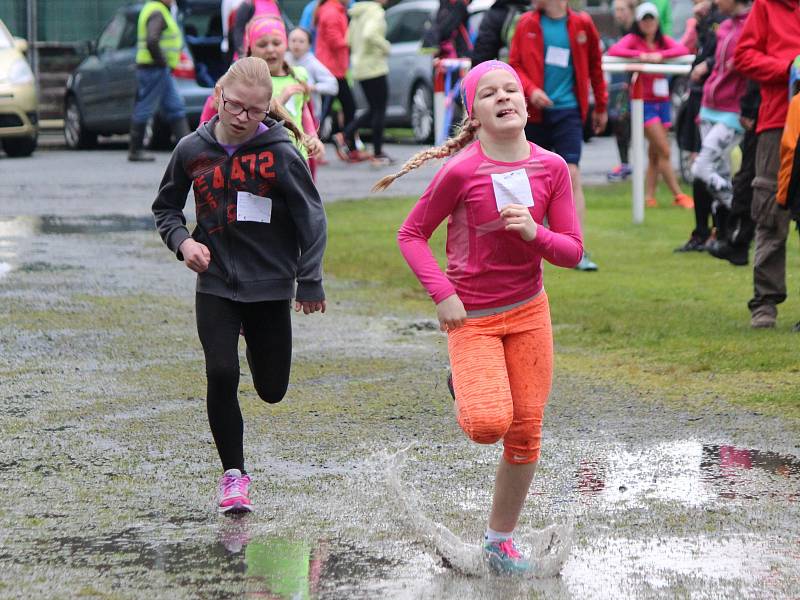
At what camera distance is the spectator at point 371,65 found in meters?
19.8

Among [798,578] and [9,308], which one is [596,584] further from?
[9,308]

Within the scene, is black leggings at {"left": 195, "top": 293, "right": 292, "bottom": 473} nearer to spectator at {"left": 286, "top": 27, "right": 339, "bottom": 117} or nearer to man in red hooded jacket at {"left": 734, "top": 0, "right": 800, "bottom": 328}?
man in red hooded jacket at {"left": 734, "top": 0, "right": 800, "bottom": 328}

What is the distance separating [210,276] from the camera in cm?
579

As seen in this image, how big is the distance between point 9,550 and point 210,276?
121 cm

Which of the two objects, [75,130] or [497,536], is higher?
[497,536]

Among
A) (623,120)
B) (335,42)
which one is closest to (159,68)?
(335,42)

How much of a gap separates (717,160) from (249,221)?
6.32 metres

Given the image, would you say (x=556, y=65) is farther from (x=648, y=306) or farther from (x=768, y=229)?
(x=768, y=229)

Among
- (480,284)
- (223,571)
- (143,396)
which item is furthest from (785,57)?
(223,571)

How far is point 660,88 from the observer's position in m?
15.0

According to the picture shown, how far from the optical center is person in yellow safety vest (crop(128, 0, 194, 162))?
19.2 m

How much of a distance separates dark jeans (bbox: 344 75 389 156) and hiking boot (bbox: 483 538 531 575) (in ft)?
49.1

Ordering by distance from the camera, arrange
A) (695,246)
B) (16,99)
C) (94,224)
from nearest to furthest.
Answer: (695,246) → (94,224) → (16,99)

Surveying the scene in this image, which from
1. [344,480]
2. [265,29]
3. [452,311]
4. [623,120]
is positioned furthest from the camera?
[623,120]
